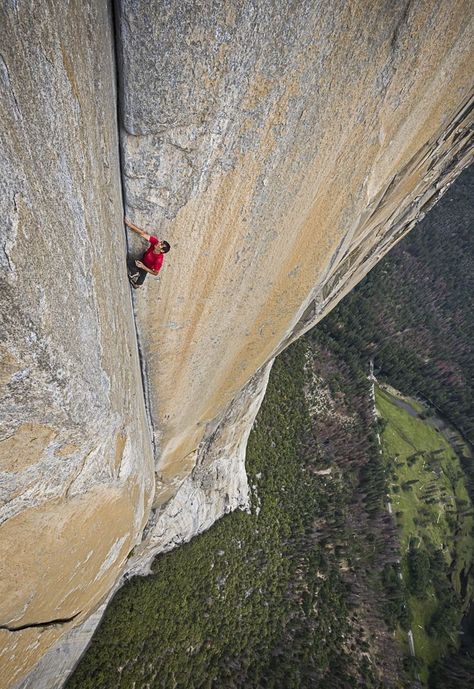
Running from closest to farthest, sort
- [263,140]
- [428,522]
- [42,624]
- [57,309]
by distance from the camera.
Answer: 1. [57,309]
2. [263,140]
3. [42,624]
4. [428,522]

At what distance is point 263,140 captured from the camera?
3.88 meters

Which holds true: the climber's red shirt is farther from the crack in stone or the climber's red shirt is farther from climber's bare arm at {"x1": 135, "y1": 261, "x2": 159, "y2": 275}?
the crack in stone

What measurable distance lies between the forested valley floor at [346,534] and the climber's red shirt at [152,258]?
11632 mm

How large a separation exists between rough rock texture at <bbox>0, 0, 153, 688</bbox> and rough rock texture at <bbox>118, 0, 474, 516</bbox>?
445 mm

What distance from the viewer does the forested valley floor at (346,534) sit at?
12.7 m

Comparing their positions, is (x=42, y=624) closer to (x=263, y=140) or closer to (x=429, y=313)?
(x=263, y=140)

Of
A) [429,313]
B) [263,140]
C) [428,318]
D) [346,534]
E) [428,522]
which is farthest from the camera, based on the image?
[429,313]

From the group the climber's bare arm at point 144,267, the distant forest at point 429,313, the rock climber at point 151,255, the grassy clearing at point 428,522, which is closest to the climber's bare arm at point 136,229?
the rock climber at point 151,255

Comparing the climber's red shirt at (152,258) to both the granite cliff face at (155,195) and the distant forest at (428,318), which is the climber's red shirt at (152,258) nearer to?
the granite cliff face at (155,195)

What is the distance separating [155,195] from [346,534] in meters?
20.4

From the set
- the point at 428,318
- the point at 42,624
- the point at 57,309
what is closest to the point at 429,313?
the point at 428,318

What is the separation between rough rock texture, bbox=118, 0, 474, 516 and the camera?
3.11 metres

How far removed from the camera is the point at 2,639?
170 inches

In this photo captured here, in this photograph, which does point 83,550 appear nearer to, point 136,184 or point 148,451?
point 148,451
